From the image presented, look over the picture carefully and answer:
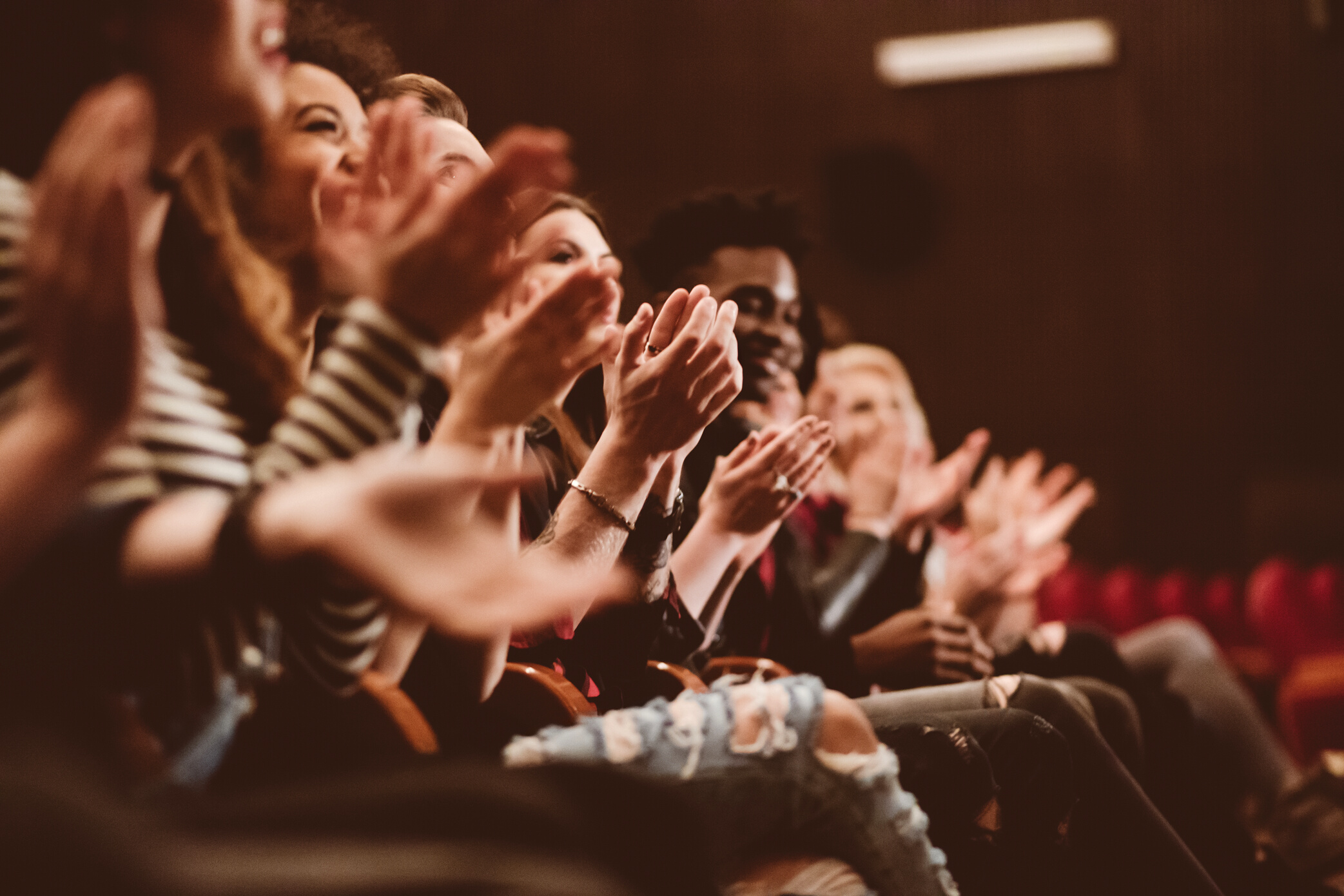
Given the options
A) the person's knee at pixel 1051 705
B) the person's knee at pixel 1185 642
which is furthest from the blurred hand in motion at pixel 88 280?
the person's knee at pixel 1185 642

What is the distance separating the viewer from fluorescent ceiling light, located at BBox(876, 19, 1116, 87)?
6508 mm

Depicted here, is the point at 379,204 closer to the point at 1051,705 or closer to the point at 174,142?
the point at 174,142

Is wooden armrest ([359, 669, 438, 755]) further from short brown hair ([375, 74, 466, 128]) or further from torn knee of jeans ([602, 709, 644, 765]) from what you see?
short brown hair ([375, 74, 466, 128])

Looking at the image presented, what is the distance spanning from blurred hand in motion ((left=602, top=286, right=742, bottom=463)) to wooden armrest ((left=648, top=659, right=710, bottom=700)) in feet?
0.89

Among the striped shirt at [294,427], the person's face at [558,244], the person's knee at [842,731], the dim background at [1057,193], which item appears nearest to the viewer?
the striped shirt at [294,427]

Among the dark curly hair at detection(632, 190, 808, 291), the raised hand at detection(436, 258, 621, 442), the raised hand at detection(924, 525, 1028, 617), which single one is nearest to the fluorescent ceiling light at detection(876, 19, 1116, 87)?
the raised hand at detection(924, 525, 1028, 617)

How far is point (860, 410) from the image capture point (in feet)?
9.52

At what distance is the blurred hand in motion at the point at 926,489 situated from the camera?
251cm

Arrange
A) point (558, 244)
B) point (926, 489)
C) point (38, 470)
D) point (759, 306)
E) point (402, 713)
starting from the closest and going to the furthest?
point (38, 470), point (402, 713), point (558, 244), point (759, 306), point (926, 489)

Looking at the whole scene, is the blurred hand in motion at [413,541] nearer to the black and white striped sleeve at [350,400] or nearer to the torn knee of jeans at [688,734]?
the black and white striped sleeve at [350,400]

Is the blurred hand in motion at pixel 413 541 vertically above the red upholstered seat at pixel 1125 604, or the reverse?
the blurred hand in motion at pixel 413 541

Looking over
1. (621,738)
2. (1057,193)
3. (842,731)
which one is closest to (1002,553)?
(842,731)

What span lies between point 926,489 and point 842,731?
5.75 feet

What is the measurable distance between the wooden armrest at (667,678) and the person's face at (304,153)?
0.68m
